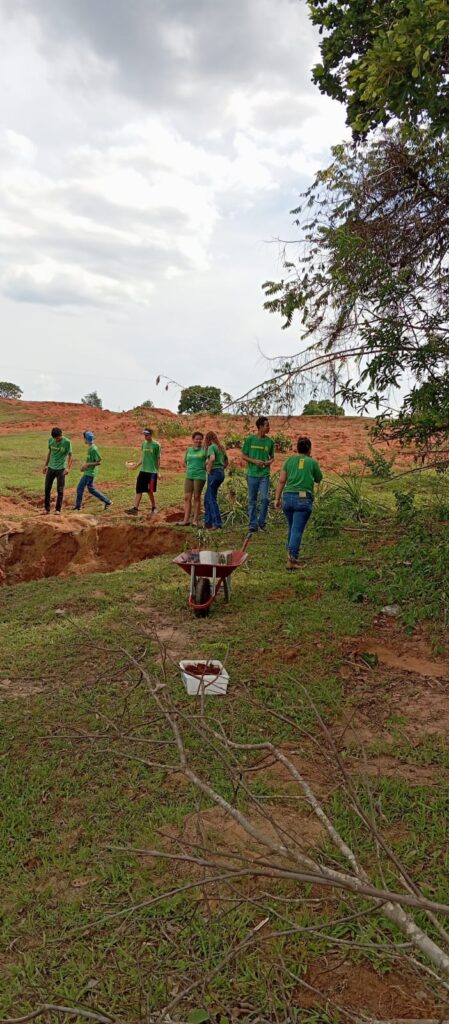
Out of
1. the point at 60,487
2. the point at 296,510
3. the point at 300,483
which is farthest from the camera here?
the point at 60,487

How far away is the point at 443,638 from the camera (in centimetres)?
618

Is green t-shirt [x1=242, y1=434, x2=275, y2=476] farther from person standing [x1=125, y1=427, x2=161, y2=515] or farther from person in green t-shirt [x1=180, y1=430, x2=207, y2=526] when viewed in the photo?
person standing [x1=125, y1=427, x2=161, y2=515]

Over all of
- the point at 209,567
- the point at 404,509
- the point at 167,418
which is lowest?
the point at 209,567

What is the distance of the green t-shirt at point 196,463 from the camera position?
10539 mm

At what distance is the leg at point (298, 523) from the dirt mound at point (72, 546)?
253cm

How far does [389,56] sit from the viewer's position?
5.13 meters

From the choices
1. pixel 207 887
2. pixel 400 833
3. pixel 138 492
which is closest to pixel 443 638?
pixel 400 833

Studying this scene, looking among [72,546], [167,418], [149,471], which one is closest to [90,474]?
[149,471]

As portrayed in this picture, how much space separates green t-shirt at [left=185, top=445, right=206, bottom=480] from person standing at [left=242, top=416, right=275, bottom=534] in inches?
37.5

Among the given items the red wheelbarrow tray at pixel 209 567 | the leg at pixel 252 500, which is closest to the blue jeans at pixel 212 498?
the leg at pixel 252 500

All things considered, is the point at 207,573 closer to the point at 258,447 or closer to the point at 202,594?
the point at 202,594

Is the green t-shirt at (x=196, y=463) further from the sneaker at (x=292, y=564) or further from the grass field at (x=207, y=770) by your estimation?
the sneaker at (x=292, y=564)

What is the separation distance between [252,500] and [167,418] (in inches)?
201

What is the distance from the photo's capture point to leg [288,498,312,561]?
307 inches
